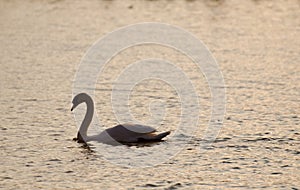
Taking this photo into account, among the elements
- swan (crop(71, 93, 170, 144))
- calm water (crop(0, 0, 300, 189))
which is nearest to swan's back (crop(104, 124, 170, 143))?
swan (crop(71, 93, 170, 144))

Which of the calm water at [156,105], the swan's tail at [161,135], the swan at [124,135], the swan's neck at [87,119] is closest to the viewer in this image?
the calm water at [156,105]

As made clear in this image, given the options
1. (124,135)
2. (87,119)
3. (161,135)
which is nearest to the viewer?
(161,135)

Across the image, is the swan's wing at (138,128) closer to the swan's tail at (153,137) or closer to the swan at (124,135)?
the swan at (124,135)

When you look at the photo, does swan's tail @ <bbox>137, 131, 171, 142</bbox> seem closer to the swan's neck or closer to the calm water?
the calm water

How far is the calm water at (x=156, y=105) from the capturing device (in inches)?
550

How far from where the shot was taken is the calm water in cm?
1396

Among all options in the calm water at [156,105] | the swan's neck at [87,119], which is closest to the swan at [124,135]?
the swan's neck at [87,119]

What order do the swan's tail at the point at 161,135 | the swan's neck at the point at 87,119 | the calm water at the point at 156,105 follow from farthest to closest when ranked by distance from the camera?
the swan's neck at the point at 87,119, the swan's tail at the point at 161,135, the calm water at the point at 156,105

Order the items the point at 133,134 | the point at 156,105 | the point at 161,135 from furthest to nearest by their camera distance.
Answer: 1. the point at 156,105
2. the point at 133,134
3. the point at 161,135

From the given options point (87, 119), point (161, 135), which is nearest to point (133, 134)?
point (161, 135)

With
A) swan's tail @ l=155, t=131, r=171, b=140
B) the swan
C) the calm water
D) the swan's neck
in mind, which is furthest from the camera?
the swan's neck

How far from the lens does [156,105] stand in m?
18.9

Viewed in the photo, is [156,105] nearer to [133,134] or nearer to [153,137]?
[133,134]

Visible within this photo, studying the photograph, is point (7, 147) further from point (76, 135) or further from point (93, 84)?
point (93, 84)
